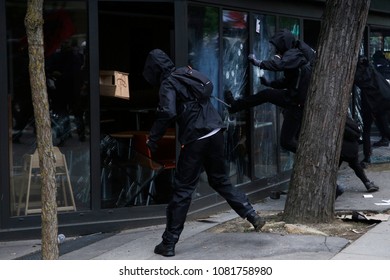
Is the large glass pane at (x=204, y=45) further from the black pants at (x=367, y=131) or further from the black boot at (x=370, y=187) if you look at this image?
the black pants at (x=367, y=131)

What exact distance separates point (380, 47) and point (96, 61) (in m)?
7.18

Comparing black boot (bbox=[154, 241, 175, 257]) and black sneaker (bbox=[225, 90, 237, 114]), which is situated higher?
black sneaker (bbox=[225, 90, 237, 114])

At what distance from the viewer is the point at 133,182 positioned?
8.55 metres

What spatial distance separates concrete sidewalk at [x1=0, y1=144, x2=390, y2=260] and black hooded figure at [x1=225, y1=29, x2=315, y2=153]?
1.19 meters

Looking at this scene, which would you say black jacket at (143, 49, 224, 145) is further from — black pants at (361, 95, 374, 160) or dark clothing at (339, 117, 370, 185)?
black pants at (361, 95, 374, 160)

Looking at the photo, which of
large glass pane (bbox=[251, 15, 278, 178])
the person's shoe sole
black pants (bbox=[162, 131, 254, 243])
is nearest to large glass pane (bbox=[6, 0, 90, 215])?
the person's shoe sole

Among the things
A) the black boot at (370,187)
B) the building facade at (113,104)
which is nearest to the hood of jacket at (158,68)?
the building facade at (113,104)

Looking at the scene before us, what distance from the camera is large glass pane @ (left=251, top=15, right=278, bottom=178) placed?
9.60 meters

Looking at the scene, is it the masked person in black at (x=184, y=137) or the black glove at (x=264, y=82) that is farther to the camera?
the black glove at (x=264, y=82)

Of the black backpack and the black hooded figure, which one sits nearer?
the black backpack

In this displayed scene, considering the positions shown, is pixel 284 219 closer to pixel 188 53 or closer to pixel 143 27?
pixel 188 53

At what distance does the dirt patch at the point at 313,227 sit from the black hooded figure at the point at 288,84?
1.35 metres

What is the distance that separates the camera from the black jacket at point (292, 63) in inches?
329

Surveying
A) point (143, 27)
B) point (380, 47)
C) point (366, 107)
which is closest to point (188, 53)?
point (143, 27)
